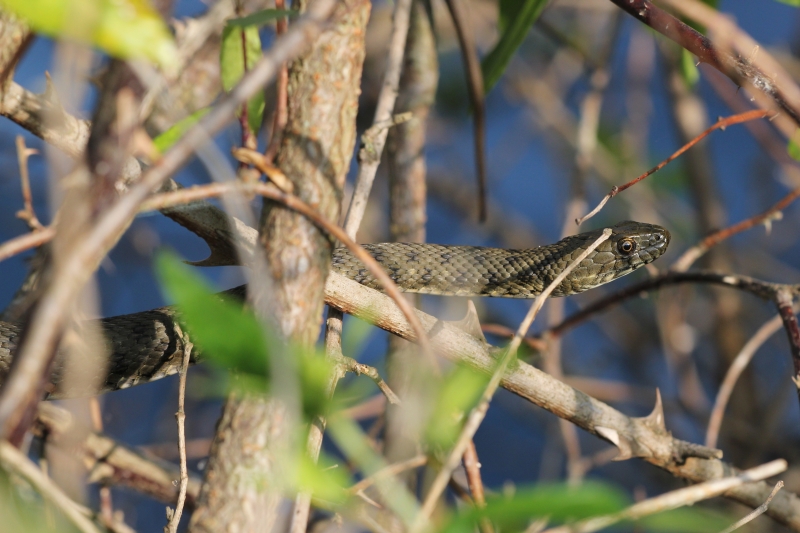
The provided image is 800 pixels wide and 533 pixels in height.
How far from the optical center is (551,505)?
30.6 inches

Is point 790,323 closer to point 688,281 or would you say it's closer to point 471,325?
point 688,281

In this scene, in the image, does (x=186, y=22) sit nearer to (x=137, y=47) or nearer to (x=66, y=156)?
(x=66, y=156)

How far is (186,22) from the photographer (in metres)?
3.53

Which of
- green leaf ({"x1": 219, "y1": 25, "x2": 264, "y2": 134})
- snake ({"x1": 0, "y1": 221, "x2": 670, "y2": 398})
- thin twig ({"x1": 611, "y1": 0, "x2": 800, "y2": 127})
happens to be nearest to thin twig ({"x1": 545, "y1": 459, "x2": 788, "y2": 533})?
thin twig ({"x1": 611, "y1": 0, "x2": 800, "y2": 127})

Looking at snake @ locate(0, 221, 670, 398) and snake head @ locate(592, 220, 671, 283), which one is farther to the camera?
snake head @ locate(592, 220, 671, 283)

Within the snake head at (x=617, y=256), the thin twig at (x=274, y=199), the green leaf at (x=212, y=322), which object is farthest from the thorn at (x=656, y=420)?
the green leaf at (x=212, y=322)

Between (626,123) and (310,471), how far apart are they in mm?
6436

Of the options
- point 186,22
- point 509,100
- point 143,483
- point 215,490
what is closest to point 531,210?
point 509,100

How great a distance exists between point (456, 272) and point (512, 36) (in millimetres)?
1250

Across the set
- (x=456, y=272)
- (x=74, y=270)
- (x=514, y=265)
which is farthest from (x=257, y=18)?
(x=514, y=265)

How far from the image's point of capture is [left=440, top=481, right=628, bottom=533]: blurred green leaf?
76 cm

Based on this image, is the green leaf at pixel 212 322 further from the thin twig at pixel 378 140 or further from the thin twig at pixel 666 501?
the thin twig at pixel 378 140

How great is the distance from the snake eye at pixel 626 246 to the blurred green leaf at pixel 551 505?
9.47 feet

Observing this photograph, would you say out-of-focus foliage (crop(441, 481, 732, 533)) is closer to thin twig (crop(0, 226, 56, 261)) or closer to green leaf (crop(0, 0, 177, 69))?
green leaf (crop(0, 0, 177, 69))
